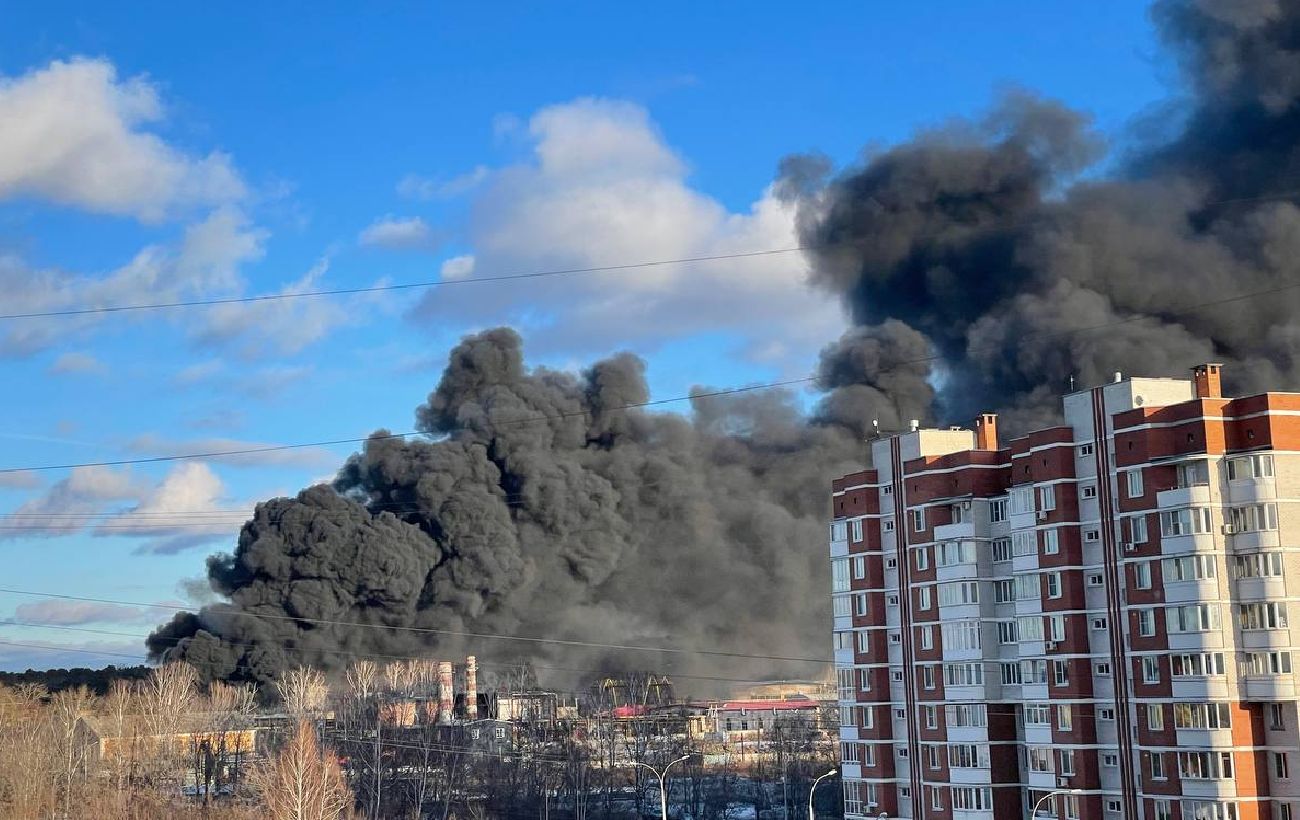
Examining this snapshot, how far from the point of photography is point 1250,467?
3738 centimetres

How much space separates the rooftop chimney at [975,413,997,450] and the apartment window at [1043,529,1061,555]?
225 inches

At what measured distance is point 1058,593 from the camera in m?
40.9

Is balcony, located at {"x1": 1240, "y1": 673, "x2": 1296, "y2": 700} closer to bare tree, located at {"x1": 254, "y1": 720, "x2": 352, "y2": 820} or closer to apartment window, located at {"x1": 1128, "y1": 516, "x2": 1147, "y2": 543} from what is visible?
apartment window, located at {"x1": 1128, "y1": 516, "x2": 1147, "y2": 543}

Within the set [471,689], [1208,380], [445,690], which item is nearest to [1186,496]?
[1208,380]

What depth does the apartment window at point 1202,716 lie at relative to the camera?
36.2 meters

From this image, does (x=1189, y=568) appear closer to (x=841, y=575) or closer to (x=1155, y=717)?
(x=1155, y=717)

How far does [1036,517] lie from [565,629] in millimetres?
56102

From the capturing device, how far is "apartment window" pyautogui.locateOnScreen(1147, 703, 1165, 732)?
37406mm

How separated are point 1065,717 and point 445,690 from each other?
55.3 meters

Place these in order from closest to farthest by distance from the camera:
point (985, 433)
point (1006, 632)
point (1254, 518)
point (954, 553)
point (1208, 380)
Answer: point (1254, 518), point (1208, 380), point (1006, 632), point (954, 553), point (985, 433)

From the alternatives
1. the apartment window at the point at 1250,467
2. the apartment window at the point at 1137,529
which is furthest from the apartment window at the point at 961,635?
the apartment window at the point at 1250,467

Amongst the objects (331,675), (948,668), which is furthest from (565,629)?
(948,668)

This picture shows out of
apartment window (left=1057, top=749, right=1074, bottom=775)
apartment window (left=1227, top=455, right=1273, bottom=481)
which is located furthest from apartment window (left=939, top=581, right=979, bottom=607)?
apartment window (left=1227, top=455, right=1273, bottom=481)

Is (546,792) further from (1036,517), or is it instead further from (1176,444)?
(1176,444)
